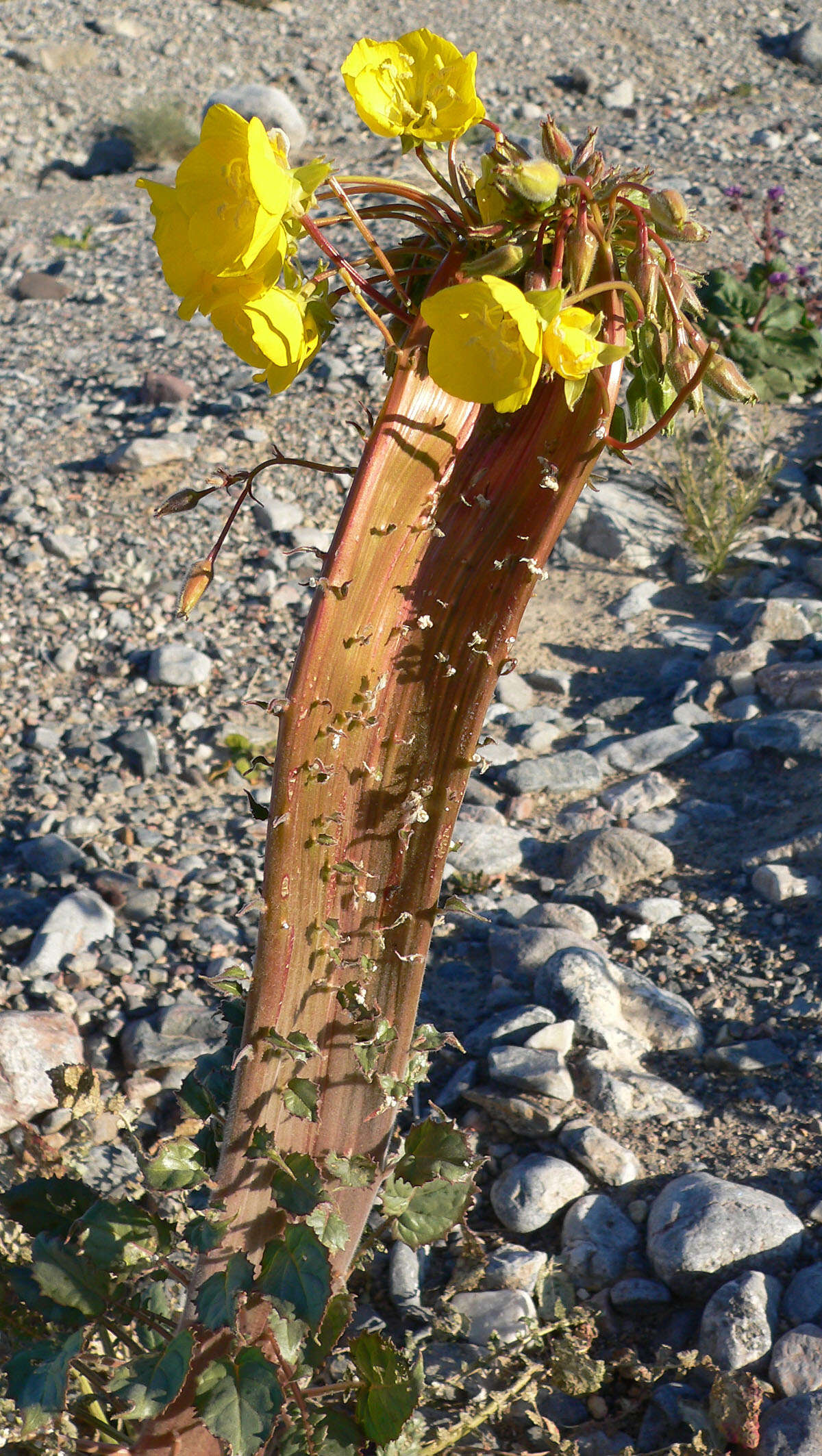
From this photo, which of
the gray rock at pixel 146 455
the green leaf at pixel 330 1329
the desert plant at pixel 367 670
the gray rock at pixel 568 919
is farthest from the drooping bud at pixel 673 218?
the gray rock at pixel 146 455

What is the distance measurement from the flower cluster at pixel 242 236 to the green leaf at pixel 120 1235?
0.94 m

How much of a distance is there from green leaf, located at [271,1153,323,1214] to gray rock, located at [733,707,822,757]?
2.22 metres

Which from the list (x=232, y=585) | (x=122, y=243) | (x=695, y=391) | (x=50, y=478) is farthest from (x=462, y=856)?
(x=122, y=243)

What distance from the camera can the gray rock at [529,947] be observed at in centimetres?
267

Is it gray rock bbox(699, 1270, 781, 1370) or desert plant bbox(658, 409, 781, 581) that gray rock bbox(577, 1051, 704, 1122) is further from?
desert plant bbox(658, 409, 781, 581)

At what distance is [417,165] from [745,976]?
6068 mm

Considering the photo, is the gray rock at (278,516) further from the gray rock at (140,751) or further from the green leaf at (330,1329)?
the green leaf at (330,1329)

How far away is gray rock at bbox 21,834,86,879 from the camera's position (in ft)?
9.84

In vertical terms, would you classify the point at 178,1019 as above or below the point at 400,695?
below

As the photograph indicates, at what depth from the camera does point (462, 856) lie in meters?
3.09

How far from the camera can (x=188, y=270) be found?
1056 millimetres

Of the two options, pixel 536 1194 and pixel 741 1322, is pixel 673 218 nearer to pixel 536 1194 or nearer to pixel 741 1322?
pixel 741 1322

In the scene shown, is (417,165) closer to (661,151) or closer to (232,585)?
(661,151)

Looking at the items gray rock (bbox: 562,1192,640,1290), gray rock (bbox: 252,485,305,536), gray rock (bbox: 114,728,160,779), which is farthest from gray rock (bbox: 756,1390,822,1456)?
gray rock (bbox: 252,485,305,536)
